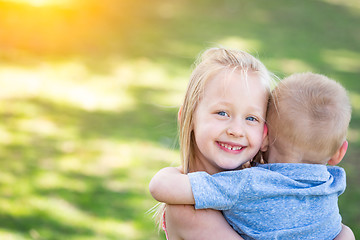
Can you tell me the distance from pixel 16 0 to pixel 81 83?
204 inches

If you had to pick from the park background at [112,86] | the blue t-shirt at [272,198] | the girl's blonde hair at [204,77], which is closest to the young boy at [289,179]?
the blue t-shirt at [272,198]

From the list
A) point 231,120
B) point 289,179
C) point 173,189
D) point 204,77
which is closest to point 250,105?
point 231,120

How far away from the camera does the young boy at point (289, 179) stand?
213 cm

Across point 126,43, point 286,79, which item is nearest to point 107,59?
point 126,43

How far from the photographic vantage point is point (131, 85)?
805cm

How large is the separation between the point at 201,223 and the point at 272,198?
31cm

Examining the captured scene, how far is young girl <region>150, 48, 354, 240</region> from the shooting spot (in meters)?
2.23

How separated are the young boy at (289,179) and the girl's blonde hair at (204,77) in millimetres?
110

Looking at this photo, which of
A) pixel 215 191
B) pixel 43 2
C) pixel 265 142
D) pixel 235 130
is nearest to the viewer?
pixel 215 191

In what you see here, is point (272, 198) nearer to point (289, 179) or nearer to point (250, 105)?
point (289, 179)

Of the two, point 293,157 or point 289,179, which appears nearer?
point 289,179

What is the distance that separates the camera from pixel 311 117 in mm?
2215

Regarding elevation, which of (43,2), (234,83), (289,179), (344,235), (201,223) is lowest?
(344,235)

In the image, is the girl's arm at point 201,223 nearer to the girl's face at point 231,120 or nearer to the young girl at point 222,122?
the young girl at point 222,122
